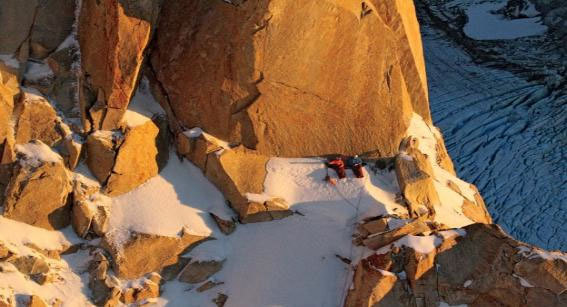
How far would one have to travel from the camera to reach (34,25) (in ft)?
38.0

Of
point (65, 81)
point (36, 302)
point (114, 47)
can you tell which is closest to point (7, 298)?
point (36, 302)

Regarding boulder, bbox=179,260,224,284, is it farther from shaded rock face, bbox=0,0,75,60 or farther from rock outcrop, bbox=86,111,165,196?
shaded rock face, bbox=0,0,75,60

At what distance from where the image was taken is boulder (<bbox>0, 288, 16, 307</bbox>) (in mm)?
9242

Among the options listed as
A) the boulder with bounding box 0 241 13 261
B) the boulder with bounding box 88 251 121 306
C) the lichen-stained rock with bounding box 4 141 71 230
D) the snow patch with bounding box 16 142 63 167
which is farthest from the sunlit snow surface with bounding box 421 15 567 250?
the boulder with bounding box 0 241 13 261

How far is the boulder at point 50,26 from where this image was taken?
1159cm

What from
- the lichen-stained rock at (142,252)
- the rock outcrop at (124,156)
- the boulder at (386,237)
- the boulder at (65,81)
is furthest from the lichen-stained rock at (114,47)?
the boulder at (386,237)

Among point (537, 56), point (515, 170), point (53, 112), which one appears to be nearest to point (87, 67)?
point (53, 112)

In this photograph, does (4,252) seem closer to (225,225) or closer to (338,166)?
(225,225)

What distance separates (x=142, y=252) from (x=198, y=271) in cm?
93

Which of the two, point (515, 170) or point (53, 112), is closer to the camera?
point (53, 112)

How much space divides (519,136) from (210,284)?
15.4 m

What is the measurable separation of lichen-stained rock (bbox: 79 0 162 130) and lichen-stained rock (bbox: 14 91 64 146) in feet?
1.88

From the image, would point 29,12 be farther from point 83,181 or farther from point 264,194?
point 264,194

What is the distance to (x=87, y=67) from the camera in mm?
11508
